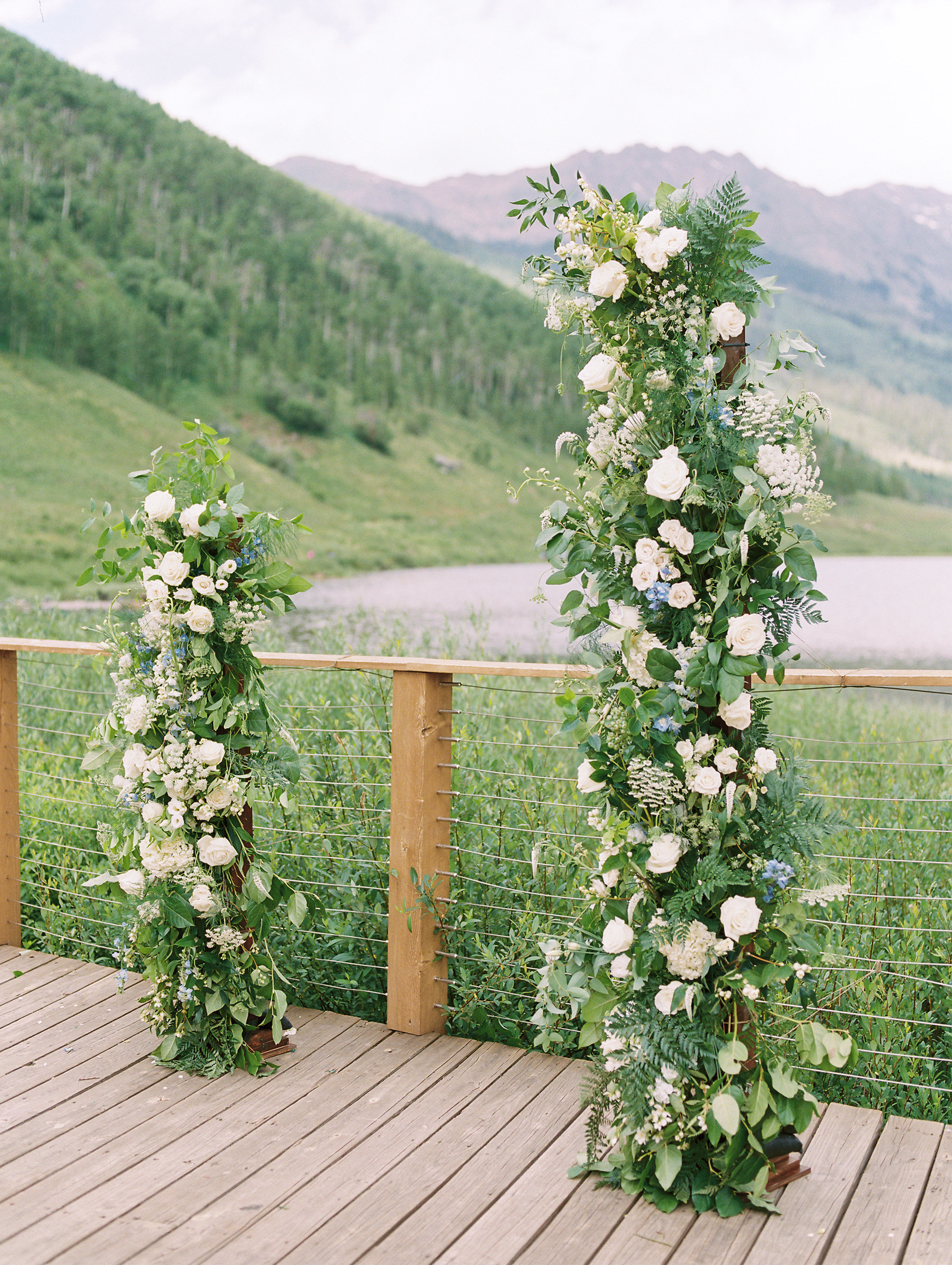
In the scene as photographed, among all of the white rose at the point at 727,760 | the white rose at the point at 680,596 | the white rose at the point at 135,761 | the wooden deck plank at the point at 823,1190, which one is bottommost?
the wooden deck plank at the point at 823,1190

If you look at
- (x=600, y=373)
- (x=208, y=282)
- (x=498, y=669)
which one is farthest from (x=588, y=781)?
(x=208, y=282)

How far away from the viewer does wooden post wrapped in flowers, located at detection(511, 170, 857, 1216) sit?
189 centimetres

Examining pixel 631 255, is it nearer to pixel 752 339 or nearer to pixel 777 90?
pixel 752 339

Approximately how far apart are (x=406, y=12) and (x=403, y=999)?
83264 mm

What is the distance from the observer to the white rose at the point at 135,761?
8.39 feet

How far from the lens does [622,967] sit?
2.00m

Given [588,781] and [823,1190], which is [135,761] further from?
[823,1190]

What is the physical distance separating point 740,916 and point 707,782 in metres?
0.26

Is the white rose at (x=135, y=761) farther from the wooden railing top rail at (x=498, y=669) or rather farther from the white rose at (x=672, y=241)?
the white rose at (x=672, y=241)

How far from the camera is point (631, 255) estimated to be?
1.91 meters

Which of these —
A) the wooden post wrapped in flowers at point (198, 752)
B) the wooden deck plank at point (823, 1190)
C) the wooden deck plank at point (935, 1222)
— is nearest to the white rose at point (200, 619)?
the wooden post wrapped in flowers at point (198, 752)

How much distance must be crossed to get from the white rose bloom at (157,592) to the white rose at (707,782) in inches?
53.5

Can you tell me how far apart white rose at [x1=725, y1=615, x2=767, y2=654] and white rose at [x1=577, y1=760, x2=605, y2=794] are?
36 centimetres

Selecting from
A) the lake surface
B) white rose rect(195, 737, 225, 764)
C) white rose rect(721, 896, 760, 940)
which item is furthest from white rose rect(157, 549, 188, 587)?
the lake surface
